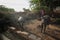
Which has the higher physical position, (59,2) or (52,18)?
(59,2)

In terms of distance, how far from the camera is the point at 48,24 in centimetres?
726

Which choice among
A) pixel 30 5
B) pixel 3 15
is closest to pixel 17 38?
pixel 3 15

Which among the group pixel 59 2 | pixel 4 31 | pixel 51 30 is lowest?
pixel 4 31

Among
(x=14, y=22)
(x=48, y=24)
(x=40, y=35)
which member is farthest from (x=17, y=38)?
(x=14, y=22)

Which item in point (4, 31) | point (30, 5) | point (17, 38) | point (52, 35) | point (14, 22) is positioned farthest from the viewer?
point (30, 5)

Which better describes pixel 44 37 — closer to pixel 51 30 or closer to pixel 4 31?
pixel 51 30

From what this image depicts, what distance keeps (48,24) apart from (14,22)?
3037mm

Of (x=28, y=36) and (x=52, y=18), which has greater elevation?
(x=52, y=18)

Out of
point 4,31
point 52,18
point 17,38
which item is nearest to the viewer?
point 17,38

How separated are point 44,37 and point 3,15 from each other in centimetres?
430

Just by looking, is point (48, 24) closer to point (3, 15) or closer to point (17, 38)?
point (17, 38)

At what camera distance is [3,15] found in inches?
394

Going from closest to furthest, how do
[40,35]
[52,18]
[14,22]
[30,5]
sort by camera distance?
[40,35] < [52,18] < [14,22] < [30,5]

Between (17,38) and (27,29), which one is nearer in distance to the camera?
(17,38)
